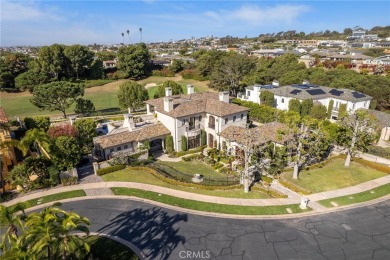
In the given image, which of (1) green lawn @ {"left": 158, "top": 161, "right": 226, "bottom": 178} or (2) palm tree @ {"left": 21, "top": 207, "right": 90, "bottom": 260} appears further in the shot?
(1) green lawn @ {"left": 158, "top": 161, "right": 226, "bottom": 178}

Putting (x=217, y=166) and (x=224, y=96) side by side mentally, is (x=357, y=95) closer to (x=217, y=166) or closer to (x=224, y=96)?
(x=224, y=96)

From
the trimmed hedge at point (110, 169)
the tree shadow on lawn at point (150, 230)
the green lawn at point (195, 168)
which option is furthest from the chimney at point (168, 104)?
the tree shadow on lawn at point (150, 230)

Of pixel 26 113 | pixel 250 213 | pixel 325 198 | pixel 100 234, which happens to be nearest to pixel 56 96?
pixel 26 113

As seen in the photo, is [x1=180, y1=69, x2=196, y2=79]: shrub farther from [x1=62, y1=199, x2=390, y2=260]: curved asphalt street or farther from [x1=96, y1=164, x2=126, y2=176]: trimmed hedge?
[x1=62, y1=199, x2=390, y2=260]: curved asphalt street

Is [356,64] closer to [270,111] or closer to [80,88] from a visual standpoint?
[270,111]

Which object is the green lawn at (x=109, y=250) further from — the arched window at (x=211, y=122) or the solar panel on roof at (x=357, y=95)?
the solar panel on roof at (x=357, y=95)

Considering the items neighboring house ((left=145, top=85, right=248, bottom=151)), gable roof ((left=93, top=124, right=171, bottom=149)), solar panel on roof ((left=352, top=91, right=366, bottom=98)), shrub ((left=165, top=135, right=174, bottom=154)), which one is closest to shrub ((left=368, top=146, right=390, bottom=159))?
solar panel on roof ((left=352, top=91, right=366, bottom=98))
